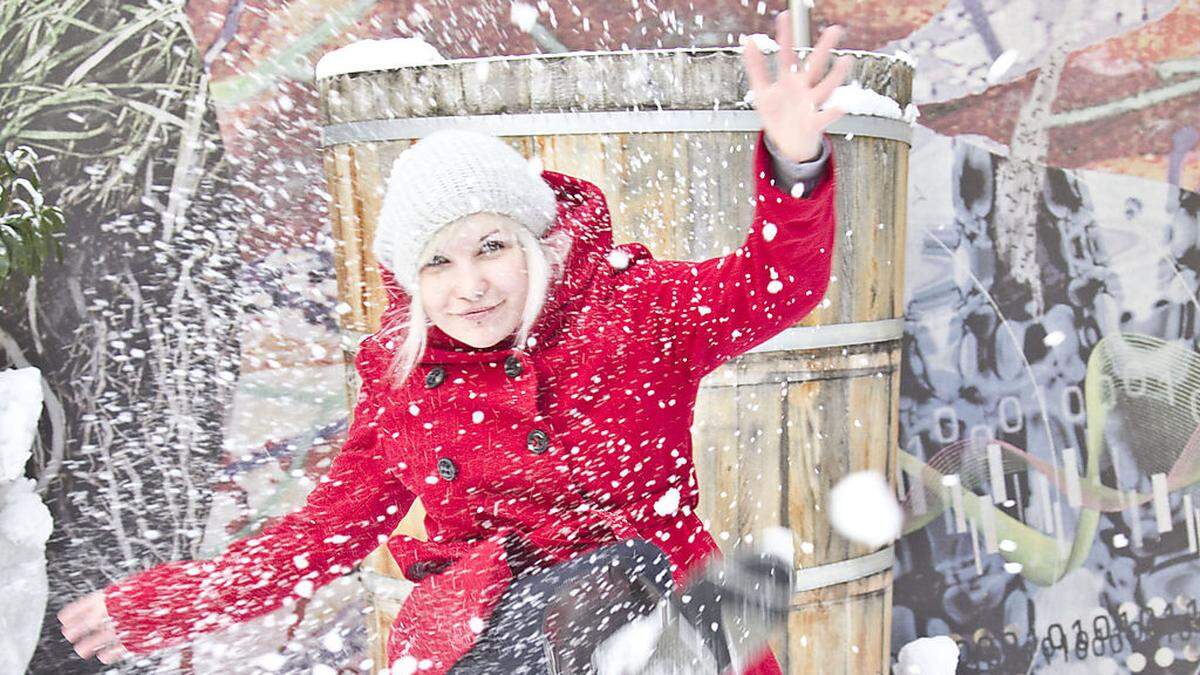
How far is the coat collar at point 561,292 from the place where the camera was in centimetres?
142

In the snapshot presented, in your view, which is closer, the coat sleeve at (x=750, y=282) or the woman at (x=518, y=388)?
the coat sleeve at (x=750, y=282)

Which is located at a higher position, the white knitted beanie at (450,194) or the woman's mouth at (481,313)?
the white knitted beanie at (450,194)

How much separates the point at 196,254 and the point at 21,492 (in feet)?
2.24

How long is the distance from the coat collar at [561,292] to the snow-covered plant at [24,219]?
1.32m

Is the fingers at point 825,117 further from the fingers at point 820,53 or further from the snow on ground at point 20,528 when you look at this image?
the snow on ground at point 20,528

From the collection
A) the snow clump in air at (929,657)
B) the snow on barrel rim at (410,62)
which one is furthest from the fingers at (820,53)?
the snow clump in air at (929,657)

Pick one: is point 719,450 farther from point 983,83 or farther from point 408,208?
point 983,83

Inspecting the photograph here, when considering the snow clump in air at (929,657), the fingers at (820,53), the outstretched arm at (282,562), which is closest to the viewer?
the fingers at (820,53)

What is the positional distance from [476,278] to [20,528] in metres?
1.63

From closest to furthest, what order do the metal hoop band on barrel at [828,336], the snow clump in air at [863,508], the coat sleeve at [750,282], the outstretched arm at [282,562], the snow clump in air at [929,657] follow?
the coat sleeve at [750,282], the outstretched arm at [282,562], the metal hoop band on barrel at [828,336], the snow clump in air at [863,508], the snow clump in air at [929,657]

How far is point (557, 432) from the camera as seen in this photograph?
4.64 feet

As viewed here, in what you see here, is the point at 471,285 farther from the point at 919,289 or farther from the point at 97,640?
the point at 919,289

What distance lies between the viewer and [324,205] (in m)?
2.64

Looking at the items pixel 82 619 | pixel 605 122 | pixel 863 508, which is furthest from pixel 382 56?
pixel 863 508
